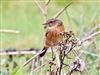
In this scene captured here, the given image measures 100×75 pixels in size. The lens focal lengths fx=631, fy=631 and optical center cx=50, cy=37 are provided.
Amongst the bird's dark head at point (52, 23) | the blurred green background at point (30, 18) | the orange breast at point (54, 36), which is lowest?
the orange breast at point (54, 36)

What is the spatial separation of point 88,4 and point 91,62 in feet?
14.2

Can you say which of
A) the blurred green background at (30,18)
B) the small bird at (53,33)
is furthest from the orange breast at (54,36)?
the blurred green background at (30,18)

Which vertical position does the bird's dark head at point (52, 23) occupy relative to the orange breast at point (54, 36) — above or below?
→ above

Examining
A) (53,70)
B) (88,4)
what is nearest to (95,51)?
(53,70)

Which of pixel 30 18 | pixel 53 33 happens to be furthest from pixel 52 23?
pixel 30 18

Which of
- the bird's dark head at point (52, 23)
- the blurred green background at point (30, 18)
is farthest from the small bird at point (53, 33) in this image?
the blurred green background at point (30, 18)

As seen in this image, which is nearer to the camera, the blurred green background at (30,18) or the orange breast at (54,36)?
the orange breast at (54,36)

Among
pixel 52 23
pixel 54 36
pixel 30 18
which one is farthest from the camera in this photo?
pixel 30 18

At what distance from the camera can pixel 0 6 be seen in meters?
9.84

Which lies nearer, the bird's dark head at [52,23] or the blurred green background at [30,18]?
the bird's dark head at [52,23]

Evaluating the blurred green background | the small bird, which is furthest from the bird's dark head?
the blurred green background

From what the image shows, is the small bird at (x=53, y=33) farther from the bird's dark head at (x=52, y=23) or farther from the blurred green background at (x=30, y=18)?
the blurred green background at (x=30, y=18)

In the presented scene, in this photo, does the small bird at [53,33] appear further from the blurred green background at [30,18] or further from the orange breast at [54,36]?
the blurred green background at [30,18]

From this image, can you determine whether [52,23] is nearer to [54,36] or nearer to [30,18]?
[54,36]
